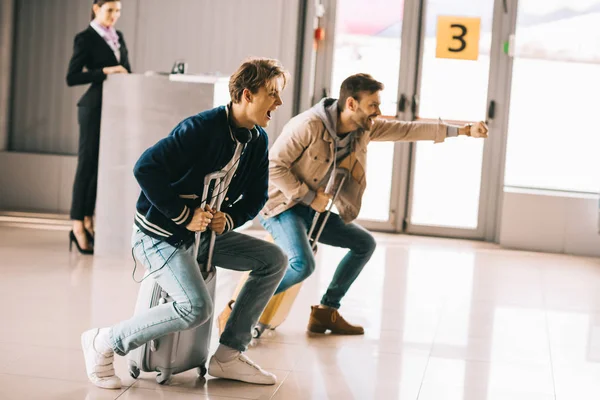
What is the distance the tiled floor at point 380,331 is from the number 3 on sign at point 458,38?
1880 mm

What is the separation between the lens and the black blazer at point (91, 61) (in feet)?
21.4

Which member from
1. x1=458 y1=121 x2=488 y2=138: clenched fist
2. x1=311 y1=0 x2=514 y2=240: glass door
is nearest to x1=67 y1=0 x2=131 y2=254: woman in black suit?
x1=311 y1=0 x2=514 y2=240: glass door

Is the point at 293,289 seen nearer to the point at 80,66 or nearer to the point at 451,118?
the point at 80,66

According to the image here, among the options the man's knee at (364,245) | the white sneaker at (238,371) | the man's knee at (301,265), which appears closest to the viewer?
the white sneaker at (238,371)

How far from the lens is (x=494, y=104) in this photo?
8.23 m

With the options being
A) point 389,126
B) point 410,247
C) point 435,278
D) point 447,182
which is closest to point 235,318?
point 389,126

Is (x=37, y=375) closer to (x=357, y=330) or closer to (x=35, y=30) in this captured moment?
(x=357, y=330)

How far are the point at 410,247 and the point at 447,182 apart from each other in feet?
3.20

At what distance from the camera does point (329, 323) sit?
15.7 feet

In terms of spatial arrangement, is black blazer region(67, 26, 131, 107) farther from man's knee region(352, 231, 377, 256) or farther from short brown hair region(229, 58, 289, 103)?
short brown hair region(229, 58, 289, 103)

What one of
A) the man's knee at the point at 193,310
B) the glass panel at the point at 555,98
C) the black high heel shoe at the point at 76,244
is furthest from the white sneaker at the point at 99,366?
the glass panel at the point at 555,98

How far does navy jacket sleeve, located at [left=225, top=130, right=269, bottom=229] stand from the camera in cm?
369

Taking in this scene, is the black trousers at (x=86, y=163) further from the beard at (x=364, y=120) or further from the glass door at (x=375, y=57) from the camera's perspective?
the beard at (x=364, y=120)

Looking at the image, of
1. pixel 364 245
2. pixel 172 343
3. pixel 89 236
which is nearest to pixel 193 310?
pixel 172 343
